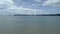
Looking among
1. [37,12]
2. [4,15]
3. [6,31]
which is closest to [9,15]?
[4,15]

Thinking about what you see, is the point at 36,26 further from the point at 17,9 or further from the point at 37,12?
the point at 17,9

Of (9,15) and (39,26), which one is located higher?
(9,15)

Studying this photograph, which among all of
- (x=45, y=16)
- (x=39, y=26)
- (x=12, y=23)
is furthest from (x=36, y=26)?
(x=12, y=23)

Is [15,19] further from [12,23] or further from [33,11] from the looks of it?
[33,11]

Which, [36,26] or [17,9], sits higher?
[17,9]

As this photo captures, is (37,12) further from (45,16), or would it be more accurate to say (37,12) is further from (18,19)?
(18,19)
